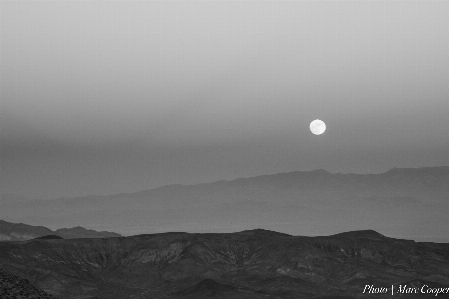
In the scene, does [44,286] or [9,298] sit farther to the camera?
[44,286]

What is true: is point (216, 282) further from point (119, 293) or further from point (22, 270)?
point (22, 270)

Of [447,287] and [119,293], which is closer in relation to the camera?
[447,287]

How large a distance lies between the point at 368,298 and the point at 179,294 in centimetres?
6103

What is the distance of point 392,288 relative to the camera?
631 feet

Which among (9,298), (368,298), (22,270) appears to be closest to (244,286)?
(368,298)

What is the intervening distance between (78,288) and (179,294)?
3441 centimetres

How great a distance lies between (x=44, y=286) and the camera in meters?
192

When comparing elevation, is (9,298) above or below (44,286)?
below

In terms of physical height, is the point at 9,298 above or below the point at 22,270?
below

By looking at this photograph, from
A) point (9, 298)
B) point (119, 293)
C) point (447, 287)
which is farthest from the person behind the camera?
point (119, 293)

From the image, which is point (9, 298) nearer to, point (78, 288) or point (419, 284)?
point (78, 288)

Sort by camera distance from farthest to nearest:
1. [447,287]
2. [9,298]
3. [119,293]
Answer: [119,293], [447,287], [9,298]

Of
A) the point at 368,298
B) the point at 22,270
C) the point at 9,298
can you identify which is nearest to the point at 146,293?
the point at 22,270

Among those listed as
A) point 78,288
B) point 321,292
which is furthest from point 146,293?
point 321,292
